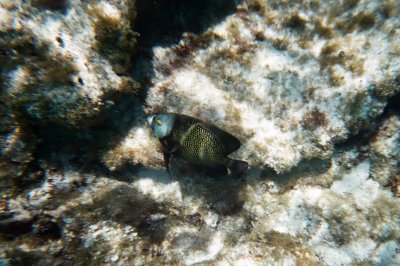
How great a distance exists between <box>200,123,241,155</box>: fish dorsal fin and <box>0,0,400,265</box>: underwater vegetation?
0.7 inches

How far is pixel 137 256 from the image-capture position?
3.11 metres

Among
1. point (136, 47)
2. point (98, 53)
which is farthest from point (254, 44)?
point (98, 53)

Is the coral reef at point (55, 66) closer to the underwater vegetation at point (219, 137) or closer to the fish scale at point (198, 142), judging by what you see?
the underwater vegetation at point (219, 137)

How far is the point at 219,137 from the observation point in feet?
10.2

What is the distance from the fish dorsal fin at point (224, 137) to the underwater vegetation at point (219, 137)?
2 centimetres

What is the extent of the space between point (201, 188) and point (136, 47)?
79.3 inches

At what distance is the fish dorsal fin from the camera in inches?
122

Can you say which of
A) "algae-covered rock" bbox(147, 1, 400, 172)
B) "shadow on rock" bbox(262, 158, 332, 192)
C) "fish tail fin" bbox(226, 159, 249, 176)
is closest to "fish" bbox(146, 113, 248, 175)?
"fish tail fin" bbox(226, 159, 249, 176)

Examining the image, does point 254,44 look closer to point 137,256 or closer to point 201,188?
point 201,188

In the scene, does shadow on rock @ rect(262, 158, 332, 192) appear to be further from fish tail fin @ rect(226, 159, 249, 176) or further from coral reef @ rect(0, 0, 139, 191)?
coral reef @ rect(0, 0, 139, 191)

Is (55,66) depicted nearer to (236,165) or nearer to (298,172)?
(236,165)

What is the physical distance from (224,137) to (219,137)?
0.08 meters

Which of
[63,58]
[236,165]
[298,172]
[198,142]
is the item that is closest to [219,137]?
[198,142]

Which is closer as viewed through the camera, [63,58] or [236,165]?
[63,58]
